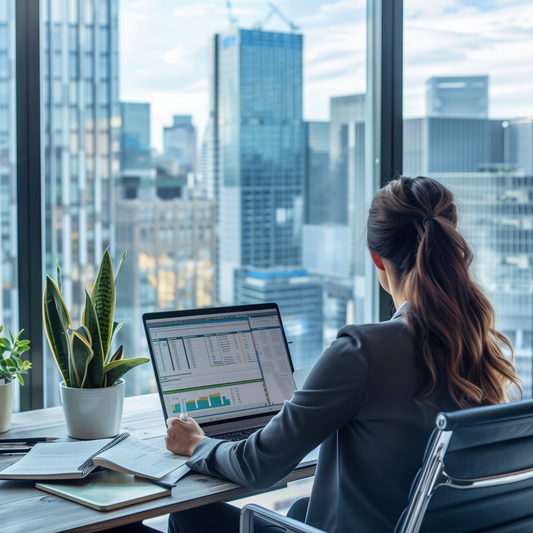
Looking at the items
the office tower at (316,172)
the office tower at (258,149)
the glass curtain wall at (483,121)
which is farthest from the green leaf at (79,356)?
the glass curtain wall at (483,121)

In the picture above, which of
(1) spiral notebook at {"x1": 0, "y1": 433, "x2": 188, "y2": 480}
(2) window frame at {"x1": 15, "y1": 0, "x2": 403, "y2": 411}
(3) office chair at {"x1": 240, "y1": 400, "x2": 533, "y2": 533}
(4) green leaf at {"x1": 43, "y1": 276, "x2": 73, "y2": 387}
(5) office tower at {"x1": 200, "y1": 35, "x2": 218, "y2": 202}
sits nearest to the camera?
(3) office chair at {"x1": 240, "y1": 400, "x2": 533, "y2": 533}

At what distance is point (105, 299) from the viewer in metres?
1.62

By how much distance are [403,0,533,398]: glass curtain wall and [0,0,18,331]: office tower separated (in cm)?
152

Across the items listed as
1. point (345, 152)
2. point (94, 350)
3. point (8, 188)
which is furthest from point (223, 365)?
point (345, 152)

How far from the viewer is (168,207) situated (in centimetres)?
217

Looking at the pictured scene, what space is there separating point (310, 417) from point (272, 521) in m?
0.20

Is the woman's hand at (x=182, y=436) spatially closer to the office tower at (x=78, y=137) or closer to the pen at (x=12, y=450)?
the pen at (x=12, y=450)

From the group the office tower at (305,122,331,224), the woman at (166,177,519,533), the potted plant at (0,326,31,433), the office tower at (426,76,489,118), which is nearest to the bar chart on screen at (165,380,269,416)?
the woman at (166,177,519,533)

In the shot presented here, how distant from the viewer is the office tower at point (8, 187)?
6.12 feet

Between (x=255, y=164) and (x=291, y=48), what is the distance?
0.49 metres

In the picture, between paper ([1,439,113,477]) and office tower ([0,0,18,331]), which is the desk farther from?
office tower ([0,0,18,331])

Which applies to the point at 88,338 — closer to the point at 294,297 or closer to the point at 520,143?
the point at 294,297

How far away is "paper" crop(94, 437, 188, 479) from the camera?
1240 mm

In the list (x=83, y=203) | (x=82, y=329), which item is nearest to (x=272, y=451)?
(x=82, y=329)
